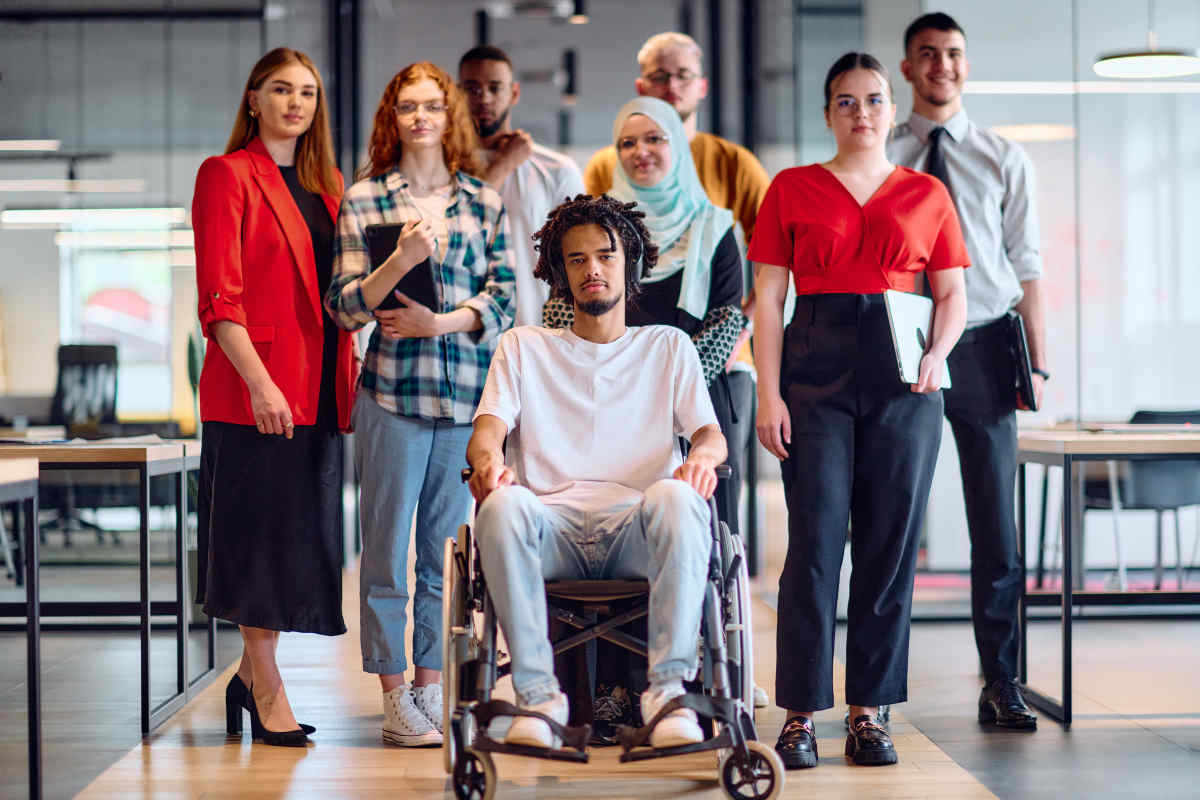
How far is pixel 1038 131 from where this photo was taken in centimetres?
456

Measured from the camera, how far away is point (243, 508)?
2.85 meters

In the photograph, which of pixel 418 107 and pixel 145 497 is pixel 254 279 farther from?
pixel 145 497

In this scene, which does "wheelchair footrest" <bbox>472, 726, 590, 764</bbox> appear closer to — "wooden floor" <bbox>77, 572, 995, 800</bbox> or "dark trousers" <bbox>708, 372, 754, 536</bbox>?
"wooden floor" <bbox>77, 572, 995, 800</bbox>

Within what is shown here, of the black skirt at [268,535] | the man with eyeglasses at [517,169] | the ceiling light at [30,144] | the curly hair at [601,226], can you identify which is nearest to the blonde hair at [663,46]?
the man with eyeglasses at [517,169]

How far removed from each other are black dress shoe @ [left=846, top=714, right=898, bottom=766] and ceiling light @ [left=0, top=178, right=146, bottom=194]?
3352mm

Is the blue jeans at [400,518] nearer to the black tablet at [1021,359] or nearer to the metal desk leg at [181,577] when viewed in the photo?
the metal desk leg at [181,577]

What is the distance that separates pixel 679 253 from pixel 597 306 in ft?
1.93

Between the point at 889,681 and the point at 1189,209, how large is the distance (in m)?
2.65

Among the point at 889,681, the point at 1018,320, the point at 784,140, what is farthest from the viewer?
the point at 784,140

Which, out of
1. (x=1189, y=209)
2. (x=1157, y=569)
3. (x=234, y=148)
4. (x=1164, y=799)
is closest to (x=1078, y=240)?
(x=1189, y=209)

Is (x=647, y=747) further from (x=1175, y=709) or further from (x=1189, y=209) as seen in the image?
(x=1189, y=209)

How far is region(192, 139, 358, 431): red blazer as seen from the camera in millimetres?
2805

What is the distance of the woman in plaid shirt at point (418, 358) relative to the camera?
2844 millimetres

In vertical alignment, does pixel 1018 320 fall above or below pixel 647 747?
above
